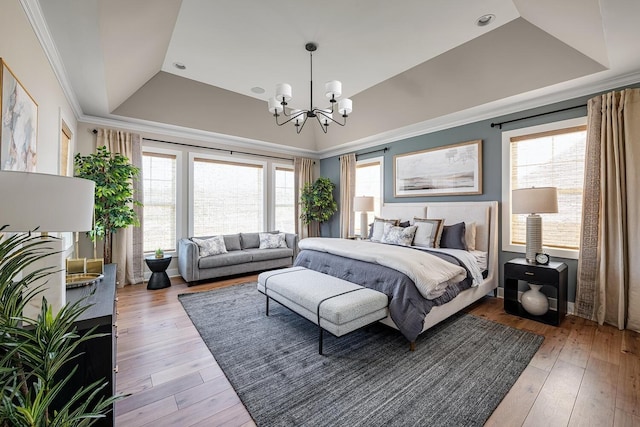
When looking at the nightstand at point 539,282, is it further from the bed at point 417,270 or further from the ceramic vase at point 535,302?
the bed at point 417,270

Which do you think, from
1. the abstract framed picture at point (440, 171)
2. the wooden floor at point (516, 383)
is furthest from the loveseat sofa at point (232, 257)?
the abstract framed picture at point (440, 171)

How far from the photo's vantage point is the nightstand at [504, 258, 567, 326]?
3.00 meters

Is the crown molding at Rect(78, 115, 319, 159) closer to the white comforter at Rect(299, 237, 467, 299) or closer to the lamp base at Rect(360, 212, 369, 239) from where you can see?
the lamp base at Rect(360, 212, 369, 239)

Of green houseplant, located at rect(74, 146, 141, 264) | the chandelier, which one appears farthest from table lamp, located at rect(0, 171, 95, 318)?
green houseplant, located at rect(74, 146, 141, 264)

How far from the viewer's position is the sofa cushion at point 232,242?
5.27 meters

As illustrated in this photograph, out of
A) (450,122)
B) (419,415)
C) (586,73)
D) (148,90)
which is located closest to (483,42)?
(586,73)

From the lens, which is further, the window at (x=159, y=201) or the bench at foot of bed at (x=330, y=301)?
the window at (x=159, y=201)

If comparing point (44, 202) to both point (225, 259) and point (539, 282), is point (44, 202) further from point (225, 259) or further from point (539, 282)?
point (539, 282)

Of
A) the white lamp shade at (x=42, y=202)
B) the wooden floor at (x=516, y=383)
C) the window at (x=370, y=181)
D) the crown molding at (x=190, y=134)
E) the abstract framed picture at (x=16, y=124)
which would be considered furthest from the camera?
the window at (x=370, y=181)

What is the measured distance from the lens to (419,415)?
5.69 feet

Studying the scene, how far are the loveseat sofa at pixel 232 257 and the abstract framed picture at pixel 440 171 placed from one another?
247cm

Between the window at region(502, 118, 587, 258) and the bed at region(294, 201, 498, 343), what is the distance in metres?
0.30

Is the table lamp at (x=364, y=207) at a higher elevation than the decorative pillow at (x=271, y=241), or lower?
higher

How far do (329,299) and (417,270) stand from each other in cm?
86
